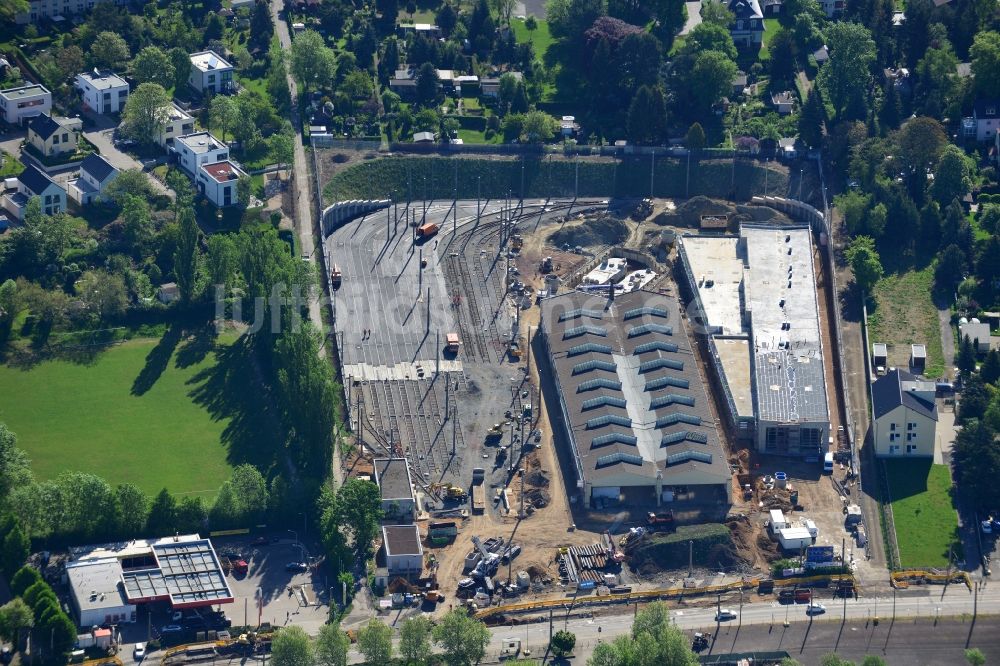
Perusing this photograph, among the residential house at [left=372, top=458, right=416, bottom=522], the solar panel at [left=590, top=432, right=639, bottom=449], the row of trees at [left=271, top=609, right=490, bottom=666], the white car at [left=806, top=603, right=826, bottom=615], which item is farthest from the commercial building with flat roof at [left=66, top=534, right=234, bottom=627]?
the white car at [left=806, top=603, right=826, bottom=615]

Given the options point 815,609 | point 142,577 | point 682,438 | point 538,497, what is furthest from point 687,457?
point 142,577

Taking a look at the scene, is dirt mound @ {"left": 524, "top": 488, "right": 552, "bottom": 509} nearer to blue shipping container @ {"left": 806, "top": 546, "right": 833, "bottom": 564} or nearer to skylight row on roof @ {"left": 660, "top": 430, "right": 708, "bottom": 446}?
skylight row on roof @ {"left": 660, "top": 430, "right": 708, "bottom": 446}

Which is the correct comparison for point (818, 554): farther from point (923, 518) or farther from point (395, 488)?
point (395, 488)

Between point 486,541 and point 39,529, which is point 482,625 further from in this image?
point 39,529

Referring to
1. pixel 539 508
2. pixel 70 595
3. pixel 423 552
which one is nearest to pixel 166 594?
pixel 70 595

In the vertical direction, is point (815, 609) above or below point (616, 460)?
below
